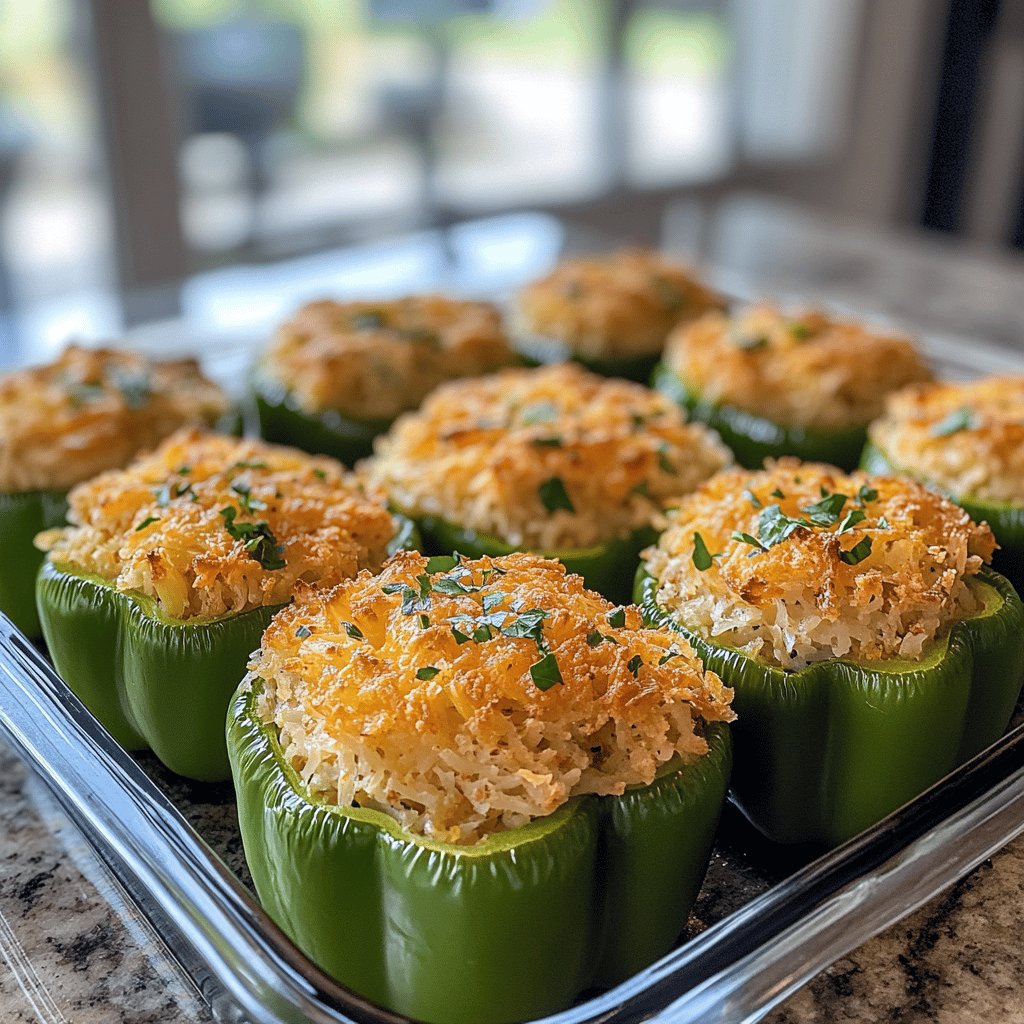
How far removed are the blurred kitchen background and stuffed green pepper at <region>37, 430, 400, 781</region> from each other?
5.57 ft

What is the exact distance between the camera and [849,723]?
1741 millimetres

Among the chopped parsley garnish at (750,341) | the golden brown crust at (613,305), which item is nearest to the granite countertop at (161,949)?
the chopped parsley garnish at (750,341)

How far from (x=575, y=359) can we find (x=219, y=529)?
4.93ft

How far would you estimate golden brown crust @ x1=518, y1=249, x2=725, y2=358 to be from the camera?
324 centimetres

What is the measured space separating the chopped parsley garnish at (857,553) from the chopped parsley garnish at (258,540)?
2.72 ft

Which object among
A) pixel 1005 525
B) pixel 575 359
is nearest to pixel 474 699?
pixel 1005 525

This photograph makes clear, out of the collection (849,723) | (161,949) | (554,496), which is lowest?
(161,949)

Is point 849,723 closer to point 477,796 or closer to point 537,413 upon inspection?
point 477,796

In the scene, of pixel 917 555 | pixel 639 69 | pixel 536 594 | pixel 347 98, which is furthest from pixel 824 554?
pixel 639 69

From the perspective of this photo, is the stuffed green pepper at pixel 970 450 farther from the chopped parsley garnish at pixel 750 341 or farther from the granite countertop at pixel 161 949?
the granite countertop at pixel 161 949

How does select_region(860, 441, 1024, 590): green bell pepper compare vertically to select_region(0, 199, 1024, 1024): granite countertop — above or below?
above

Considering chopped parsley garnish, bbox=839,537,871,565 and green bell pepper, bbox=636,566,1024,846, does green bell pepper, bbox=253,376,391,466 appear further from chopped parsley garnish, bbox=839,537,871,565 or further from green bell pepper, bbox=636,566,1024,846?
chopped parsley garnish, bbox=839,537,871,565

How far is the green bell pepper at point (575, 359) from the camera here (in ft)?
10.5

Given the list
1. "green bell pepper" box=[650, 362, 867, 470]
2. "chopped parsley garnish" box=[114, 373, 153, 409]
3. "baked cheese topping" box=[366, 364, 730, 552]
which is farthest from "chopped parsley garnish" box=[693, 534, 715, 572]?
"chopped parsley garnish" box=[114, 373, 153, 409]
